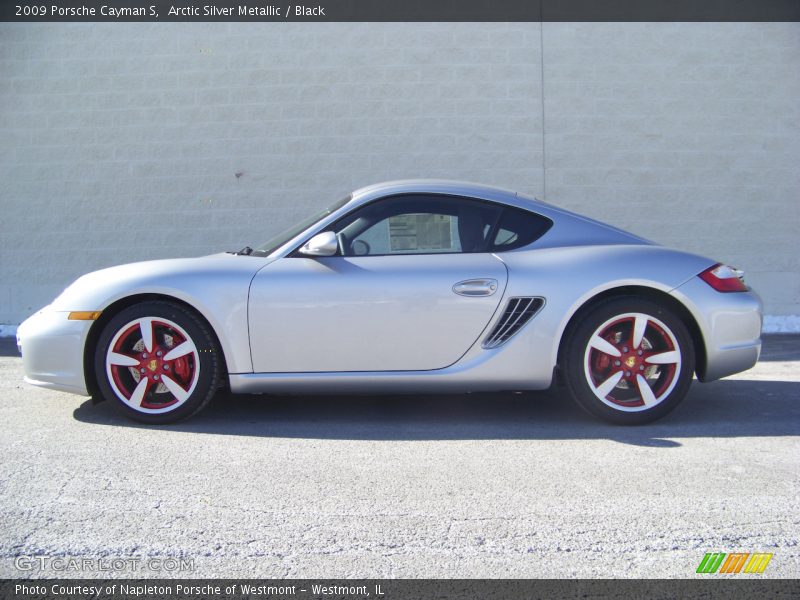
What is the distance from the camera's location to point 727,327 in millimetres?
4637

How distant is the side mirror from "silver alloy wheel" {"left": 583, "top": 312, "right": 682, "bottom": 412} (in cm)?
145

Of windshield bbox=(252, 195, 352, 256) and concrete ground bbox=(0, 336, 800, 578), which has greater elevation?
windshield bbox=(252, 195, 352, 256)

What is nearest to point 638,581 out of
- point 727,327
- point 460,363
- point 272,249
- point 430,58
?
point 460,363

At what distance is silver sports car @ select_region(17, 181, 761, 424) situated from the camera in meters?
4.55

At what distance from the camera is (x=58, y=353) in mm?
4664

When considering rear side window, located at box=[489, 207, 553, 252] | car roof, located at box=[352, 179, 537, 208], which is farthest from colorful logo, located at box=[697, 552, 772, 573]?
car roof, located at box=[352, 179, 537, 208]

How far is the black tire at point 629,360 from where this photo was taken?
457 cm

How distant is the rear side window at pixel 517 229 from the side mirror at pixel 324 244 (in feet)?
2.86

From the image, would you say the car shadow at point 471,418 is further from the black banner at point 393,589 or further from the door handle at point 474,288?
the black banner at point 393,589

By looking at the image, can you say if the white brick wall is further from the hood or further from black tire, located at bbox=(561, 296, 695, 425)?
black tire, located at bbox=(561, 296, 695, 425)

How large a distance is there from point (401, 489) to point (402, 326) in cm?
121

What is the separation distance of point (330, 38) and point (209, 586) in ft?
26.8
